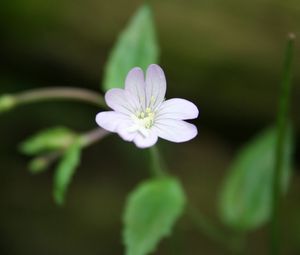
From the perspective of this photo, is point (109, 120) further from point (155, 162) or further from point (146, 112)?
point (155, 162)

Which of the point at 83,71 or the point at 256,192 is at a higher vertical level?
the point at 83,71

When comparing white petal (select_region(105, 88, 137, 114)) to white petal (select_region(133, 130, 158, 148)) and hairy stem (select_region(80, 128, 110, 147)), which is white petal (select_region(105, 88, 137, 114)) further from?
hairy stem (select_region(80, 128, 110, 147))

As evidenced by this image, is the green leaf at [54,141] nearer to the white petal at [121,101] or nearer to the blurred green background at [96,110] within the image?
the white petal at [121,101]

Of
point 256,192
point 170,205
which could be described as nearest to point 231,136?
point 256,192

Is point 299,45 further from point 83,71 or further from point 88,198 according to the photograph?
point 88,198

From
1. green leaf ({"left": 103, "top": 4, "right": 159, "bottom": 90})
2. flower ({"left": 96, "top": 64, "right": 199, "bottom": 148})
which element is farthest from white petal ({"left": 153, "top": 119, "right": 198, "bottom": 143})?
green leaf ({"left": 103, "top": 4, "right": 159, "bottom": 90})

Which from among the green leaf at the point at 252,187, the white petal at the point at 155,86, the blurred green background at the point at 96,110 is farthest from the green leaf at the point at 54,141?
the blurred green background at the point at 96,110
